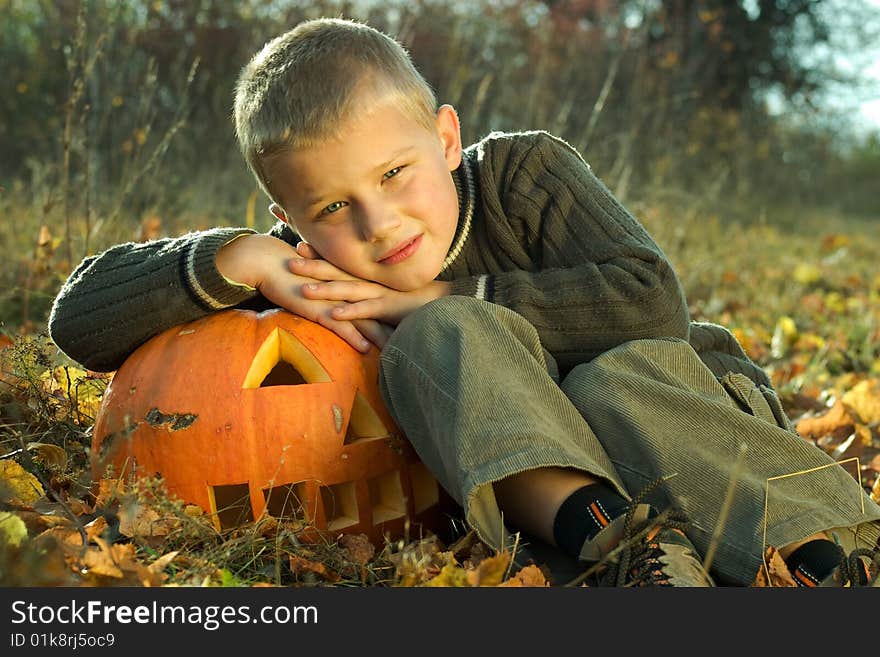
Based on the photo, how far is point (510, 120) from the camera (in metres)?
7.19

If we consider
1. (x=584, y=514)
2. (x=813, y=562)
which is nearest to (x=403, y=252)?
(x=584, y=514)

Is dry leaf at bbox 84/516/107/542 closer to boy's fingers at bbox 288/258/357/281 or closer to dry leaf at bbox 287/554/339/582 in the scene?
dry leaf at bbox 287/554/339/582

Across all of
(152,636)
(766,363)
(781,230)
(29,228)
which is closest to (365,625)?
(152,636)

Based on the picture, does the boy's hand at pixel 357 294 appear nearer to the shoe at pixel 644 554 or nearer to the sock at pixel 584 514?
the sock at pixel 584 514

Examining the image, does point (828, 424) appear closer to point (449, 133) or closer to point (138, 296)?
point (449, 133)

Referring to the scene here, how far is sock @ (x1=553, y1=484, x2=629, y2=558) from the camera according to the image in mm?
1859

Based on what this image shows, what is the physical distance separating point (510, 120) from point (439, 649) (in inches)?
238

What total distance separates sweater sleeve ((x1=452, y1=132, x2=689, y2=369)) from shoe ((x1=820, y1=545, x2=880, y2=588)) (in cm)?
66

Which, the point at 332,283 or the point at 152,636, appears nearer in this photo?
the point at 152,636

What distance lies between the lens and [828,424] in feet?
10.2

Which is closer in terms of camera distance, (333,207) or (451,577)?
(451,577)

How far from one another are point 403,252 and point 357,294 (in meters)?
0.15

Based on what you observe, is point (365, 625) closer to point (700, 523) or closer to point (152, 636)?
point (152, 636)

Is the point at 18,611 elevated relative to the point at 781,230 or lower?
elevated
